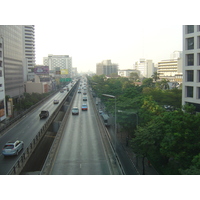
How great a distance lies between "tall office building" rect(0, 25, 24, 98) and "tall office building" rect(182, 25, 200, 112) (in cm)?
3940

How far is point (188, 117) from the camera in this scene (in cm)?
1759

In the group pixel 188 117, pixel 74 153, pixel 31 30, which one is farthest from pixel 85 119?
pixel 31 30

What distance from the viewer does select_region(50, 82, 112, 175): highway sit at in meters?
18.2

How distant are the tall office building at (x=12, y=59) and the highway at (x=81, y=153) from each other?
29.3m

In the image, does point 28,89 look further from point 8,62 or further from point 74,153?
point 74,153

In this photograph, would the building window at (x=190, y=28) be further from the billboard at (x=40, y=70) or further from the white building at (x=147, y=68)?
the white building at (x=147, y=68)

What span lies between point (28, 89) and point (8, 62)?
22097 mm

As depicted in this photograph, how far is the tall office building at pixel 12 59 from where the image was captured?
5612 cm

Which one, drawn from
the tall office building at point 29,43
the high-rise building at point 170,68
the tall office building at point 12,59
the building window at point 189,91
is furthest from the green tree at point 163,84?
the tall office building at point 29,43

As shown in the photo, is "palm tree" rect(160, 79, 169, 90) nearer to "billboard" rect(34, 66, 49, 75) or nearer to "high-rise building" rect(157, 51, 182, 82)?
"billboard" rect(34, 66, 49, 75)

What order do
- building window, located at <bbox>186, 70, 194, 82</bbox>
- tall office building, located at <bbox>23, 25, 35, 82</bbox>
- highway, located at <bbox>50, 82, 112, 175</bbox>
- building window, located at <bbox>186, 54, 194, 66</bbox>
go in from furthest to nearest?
1. tall office building, located at <bbox>23, 25, 35, 82</bbox>
2. building window, located at <bbox>186, 70, 194, 82</bbox>
3. building window, located at <bbox>186, 54, 194, 66</bbox>
4. highway, located at <bbox>50, 82, 112, 175</bbox>

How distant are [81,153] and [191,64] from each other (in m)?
16.8

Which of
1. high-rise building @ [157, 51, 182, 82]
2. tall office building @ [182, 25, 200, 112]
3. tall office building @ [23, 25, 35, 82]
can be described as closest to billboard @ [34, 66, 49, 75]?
tall office building @ [23, 25, 35, 82]

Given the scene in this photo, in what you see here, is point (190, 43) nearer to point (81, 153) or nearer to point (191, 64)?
point (191, 64)
